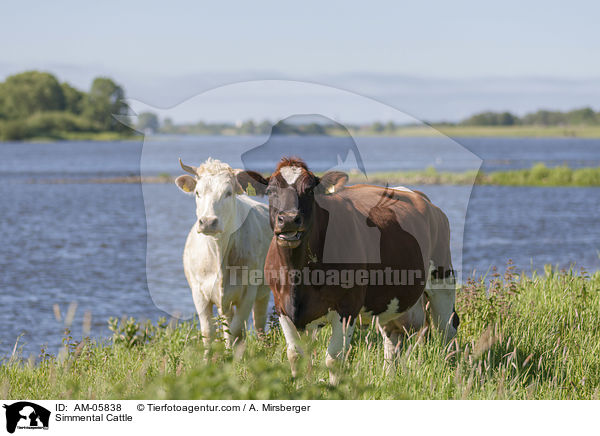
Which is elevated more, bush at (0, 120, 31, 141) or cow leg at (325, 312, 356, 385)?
cow leg at (325, 312, 356, 385)

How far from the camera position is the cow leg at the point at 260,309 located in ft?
28.7

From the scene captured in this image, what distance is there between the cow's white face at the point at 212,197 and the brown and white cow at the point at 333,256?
0.56 metres

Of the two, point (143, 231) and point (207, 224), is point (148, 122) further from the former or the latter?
point (143, 231)

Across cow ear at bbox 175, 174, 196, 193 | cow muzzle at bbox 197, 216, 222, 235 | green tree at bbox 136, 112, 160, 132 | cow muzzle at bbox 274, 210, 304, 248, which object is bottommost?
cow muzzle at bbox 197, 216, 222, 235

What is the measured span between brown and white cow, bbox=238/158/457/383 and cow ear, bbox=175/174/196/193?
2.93ft

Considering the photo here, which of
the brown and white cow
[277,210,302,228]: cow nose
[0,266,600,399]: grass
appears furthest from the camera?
the brown and white cow

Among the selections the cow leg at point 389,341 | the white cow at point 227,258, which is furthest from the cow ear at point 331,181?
the cow leg at point 389,341

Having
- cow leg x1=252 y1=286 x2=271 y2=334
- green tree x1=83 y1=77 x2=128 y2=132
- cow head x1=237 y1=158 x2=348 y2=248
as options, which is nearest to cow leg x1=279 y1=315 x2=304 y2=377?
cow head x1=237 y1=158 x2=348 y2=248

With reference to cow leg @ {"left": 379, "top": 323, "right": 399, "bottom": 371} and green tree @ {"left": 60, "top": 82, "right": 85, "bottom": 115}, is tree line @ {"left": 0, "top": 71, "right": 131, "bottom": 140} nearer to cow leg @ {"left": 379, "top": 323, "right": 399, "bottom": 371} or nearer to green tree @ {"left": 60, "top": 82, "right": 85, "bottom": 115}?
green tree @ {"left": 60, "top": 82, "right": 85, "bottom": 115}

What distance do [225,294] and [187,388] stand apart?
323 centimetres

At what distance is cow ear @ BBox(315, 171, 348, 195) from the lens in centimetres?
621

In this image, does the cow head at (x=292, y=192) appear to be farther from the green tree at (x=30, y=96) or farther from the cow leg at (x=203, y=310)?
the green tree at (x=30, y=96)
